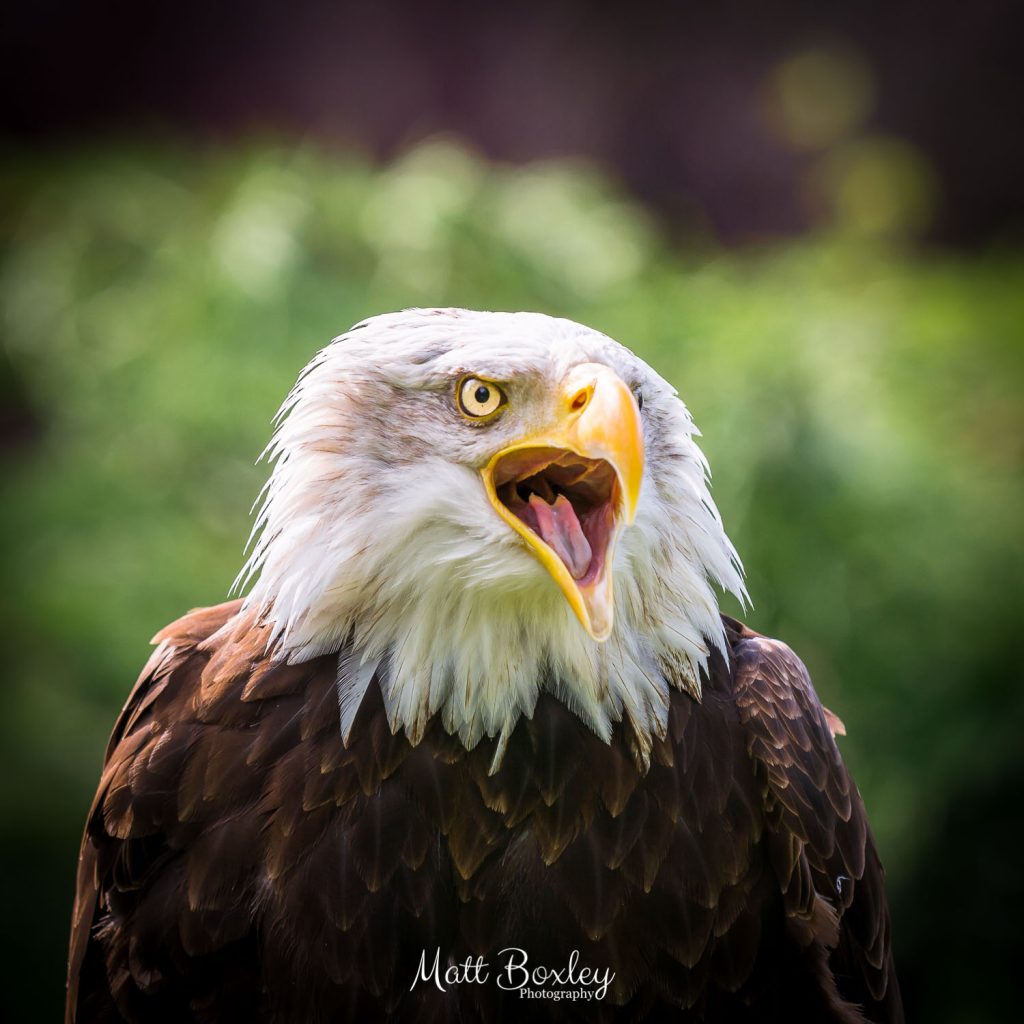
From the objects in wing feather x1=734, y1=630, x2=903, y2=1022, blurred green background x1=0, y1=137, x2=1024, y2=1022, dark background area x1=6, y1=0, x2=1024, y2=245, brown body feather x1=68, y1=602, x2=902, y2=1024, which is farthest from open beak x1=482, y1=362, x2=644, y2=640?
dark background area x1=6, y1=0, x2=1024, y2=245

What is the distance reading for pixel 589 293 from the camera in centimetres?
376

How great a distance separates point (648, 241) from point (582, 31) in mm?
932

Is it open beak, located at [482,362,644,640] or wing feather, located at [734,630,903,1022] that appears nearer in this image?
open beak, located at [482,362,644,640]

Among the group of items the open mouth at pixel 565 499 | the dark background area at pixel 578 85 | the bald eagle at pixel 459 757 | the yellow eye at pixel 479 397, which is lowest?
the bald eagle at pixel 459 757

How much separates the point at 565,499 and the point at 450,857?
1.60 ft

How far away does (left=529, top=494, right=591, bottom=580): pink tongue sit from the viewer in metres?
1.38

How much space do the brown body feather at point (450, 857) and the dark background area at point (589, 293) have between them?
1.54m

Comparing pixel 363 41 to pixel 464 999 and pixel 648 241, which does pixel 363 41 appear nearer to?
pixel 648 241

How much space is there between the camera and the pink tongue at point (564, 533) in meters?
1.38

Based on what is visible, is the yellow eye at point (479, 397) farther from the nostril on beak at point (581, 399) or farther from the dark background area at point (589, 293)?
the dark background area at point (589, 293)
